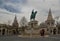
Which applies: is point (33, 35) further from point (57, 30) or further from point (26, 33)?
point (57, 30)

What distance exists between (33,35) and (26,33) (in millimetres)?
1534

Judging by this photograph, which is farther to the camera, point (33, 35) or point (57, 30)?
point (57, 30)

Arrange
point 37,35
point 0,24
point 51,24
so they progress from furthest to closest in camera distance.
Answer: point 51,24 < point 0,24 < point 37,35

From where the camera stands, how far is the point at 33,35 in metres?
36.2

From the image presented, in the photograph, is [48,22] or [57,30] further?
[48,22]

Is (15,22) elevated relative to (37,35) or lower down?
elevated

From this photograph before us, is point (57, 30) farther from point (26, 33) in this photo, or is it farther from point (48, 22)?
point (26, 33)

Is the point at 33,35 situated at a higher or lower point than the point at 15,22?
lower

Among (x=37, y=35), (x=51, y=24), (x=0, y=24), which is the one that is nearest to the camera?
(x=37, y=35)

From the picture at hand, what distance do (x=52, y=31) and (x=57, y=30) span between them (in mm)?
1696

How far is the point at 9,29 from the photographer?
206ft

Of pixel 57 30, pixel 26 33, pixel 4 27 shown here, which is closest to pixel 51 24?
pixel 57 30

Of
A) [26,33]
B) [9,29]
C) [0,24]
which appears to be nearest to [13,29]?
[9,29]

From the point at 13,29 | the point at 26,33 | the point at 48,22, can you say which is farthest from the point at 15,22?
the point at 26,33
